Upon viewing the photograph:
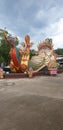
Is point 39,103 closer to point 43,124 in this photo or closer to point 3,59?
point 43,124

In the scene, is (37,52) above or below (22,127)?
above

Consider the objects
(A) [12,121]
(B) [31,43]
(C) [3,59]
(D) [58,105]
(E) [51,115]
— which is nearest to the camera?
(A) [12,121]

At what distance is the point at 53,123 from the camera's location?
567 cm

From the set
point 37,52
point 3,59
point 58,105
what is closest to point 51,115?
point 58,105

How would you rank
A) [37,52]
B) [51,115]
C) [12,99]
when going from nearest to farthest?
[51,115] < [12,99] < [37,52]

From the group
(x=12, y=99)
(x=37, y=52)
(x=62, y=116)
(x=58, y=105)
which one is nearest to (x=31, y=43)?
(x=37, y=52)

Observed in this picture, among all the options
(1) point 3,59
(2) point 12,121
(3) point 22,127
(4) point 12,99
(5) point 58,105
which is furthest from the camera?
(1) point 3,59

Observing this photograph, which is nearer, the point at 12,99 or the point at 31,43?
the point at 12,99

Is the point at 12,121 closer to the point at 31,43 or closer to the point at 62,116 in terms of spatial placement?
the point at 62,116

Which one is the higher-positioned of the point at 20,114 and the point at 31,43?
the point at 31,43

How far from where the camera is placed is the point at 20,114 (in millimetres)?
6637

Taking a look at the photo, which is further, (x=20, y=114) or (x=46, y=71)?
(x=46, y=71)

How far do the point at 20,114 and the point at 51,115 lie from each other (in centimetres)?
109

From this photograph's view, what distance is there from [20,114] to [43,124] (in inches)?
49.3
